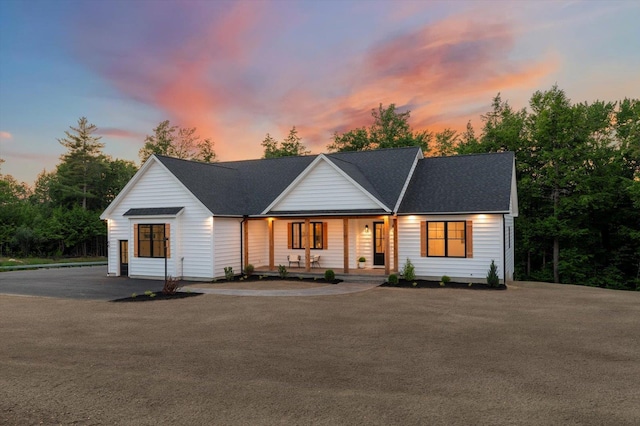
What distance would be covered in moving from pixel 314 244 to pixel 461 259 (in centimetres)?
795

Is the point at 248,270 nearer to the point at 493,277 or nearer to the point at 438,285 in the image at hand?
the point at 438,285

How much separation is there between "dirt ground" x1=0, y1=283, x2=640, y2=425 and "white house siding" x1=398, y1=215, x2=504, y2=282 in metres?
4.70

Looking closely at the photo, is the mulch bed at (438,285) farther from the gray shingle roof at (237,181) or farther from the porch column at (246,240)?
the gray shingle roof at (237,181)

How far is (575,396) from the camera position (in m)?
6.28

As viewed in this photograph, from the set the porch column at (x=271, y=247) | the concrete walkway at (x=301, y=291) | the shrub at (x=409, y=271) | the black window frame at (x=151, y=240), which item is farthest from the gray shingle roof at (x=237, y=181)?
the shrub at (x=409, y=271)

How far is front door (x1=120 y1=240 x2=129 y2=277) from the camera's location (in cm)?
2320

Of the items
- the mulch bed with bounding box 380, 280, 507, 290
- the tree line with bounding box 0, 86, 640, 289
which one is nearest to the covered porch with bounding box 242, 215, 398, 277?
→ the mulch bed with bounding box 380, 280, 507, 290

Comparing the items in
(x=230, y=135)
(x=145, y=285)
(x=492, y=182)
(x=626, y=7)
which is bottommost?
(x=145, y=285)

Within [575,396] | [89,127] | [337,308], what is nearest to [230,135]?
[89,127]

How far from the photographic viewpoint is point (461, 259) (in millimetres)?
19266

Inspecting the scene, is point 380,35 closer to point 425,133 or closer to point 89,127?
point 425,133

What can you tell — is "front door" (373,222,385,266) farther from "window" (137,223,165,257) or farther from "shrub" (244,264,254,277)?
"window" (137,223,165,257)

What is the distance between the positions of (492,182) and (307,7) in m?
12.2

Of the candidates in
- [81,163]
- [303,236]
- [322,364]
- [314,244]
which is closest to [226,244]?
[303,236]
